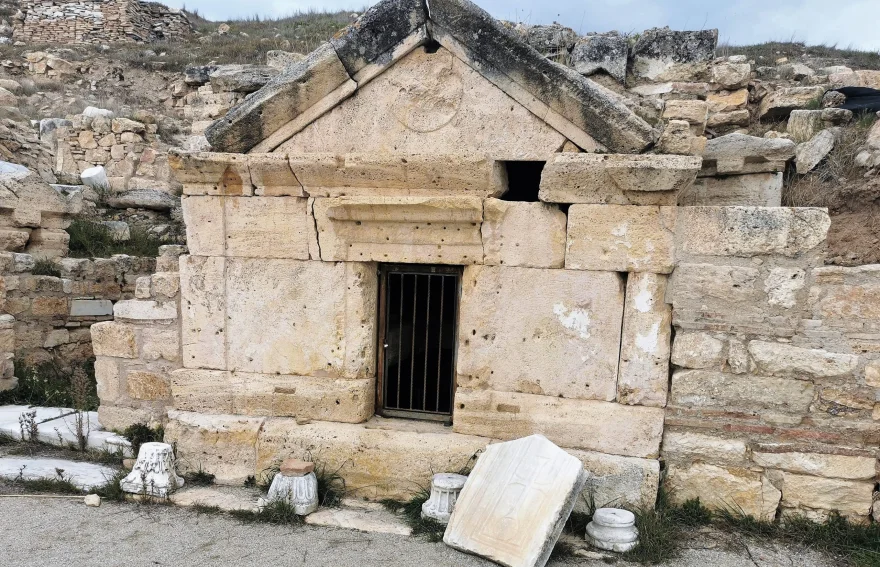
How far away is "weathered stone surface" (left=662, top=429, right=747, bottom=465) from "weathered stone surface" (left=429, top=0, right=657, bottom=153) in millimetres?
1758

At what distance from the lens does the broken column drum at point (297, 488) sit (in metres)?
3.65

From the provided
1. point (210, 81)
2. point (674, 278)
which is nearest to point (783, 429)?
point (674, 278)

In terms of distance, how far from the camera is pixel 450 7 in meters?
3.63

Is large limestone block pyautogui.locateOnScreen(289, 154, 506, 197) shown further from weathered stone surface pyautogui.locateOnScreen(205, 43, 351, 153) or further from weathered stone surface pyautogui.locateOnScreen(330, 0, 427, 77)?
weathered stone surface pyautogui.locateOnScreen(330, 0, 427, 77)

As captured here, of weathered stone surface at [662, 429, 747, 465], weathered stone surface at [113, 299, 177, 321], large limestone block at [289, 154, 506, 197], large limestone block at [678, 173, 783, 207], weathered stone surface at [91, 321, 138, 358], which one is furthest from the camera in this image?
weathered stone surface at [91, 321, 138, 358]

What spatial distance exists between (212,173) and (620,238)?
108 inches

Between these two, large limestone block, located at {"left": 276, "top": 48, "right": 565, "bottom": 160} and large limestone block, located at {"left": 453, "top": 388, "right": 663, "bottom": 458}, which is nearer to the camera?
large limestone block, located at {"left": 453, "top": 388, "right": 663, "bottom": 458}

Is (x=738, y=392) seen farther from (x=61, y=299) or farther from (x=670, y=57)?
(x=61, y=299)

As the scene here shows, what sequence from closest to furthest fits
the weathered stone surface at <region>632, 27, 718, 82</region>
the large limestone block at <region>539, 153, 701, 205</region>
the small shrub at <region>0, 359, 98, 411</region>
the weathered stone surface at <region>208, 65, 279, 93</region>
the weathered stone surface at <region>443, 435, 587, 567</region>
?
the weathered stone surface at <region>443, 435, 587, 567</region>, the large limestone block at <region>539, 153, 701, 205</region>, the weathered stone surface at <region>208, 65, 279, 93</region>, the weathered stone surface at <region>632, 27, 718, 82</region>, the small shrub at <region>0, 359, 98, 411</region>

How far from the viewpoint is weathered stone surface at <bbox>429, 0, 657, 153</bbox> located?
3457 millimetres

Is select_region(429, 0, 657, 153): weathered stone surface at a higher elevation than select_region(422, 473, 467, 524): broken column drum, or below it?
higher

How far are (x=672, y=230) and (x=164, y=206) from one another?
7.32 meters

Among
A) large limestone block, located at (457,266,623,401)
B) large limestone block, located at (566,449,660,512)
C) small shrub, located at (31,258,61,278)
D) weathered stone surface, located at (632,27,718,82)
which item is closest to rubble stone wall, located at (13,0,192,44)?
small shrub, located at (31,258,61,278)

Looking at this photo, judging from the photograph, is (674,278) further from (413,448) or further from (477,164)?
(413,448)
